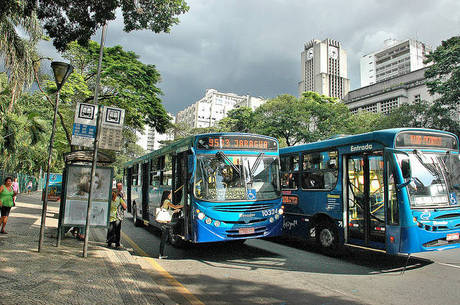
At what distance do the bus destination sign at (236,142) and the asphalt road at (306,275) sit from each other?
9.26 ft

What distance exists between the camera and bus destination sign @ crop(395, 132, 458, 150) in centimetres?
727

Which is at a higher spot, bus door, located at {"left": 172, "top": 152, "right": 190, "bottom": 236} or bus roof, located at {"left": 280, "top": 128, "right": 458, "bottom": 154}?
bus roof, located at {"left": 280, "top": 128, "right": 458, "bottom": 154}

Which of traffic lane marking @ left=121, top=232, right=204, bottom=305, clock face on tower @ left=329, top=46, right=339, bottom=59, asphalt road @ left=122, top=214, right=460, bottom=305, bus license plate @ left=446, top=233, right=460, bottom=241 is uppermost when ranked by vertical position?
clock face on tower @ left=329, top=46, right=339, bottom=59

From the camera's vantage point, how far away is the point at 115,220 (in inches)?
360

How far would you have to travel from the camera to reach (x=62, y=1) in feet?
24.4

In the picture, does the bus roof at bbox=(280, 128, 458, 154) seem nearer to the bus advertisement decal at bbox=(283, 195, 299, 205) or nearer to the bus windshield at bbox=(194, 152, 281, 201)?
the bus advertisement decal at bbox=(283, 195, 299, 205)

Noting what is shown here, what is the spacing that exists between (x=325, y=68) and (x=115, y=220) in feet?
393

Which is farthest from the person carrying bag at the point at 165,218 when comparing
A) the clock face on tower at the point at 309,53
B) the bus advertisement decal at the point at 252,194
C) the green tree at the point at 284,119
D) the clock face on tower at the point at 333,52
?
the clock face on tower at the point at 333,52

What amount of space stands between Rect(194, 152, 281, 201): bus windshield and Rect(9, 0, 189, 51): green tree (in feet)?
12.5

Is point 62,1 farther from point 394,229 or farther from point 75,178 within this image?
point 394,229

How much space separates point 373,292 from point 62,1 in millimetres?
8715

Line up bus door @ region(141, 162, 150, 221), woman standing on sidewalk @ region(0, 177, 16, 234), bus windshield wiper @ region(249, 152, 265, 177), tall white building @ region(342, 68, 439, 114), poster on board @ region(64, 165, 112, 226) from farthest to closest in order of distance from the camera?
tall white building @ region(342, 68, 439, 114), bus door @ region(141, 162, 150, 221), woman standing on sidewalk @ region(0, 177, 16, 234), poster on board @ region(64, 165, 112, 226), bus windshield wiper @ region(249, 152, 265, 177)

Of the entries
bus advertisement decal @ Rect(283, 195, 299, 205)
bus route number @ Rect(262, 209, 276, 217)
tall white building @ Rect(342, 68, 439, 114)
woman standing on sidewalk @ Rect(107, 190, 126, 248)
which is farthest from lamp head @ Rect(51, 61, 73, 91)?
tall white building @ Rect(342, 68, 439, 114)

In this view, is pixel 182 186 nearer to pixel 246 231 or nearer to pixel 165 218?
pixel 165 218
